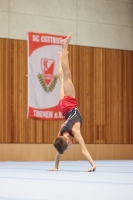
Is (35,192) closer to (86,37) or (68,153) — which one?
(68,153)

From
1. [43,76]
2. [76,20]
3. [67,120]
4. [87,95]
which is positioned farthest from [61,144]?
[76,20]

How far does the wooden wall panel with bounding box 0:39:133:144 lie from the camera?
12.3 metres

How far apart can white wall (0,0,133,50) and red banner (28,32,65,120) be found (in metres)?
0.32

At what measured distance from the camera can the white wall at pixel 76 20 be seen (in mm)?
12461

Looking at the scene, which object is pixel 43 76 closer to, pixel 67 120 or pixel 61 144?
pixel 67 120

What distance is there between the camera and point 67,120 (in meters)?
8.20

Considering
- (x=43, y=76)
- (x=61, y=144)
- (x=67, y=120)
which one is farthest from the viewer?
(x=43, y=76)

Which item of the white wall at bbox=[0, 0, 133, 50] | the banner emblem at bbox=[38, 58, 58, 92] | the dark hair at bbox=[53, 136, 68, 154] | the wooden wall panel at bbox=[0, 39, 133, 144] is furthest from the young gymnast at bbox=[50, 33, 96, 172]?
the white wall at bbox=[0, 0, 133, 50]

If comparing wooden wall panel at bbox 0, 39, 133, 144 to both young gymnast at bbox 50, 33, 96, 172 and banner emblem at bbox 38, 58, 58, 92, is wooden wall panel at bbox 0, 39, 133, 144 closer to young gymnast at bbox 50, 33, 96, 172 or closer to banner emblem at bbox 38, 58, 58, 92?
banner emblem at bbox 38, 58, 58, 92

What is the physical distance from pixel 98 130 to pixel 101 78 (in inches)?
62.6

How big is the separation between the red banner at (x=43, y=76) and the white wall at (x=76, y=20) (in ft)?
1.05

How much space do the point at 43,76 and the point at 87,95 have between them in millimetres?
1527

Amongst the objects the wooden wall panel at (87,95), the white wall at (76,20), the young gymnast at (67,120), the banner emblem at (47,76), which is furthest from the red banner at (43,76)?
the young gymnast at (67,120)

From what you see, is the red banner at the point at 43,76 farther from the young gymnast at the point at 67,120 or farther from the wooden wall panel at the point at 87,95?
the young gymnast at the point at 67,120
